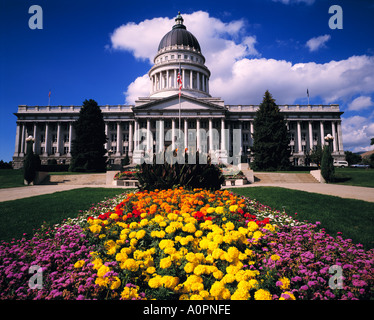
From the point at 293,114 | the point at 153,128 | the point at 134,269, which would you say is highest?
the point at 293,114

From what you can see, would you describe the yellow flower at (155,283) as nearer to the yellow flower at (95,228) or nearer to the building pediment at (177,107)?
the yellow flower at (95,228)

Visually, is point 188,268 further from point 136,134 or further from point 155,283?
point 136,134

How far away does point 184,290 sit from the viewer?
8.82 feet

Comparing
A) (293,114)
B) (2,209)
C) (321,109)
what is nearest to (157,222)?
(2,209)

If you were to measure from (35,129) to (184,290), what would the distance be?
7398 cm

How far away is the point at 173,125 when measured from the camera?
55.0 m

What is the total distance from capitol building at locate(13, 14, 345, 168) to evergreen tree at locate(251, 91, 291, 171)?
1536 cm

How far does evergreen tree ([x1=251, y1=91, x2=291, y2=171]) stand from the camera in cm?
3681

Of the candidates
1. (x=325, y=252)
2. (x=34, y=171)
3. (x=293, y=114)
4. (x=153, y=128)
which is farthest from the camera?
(x=293, y=114)

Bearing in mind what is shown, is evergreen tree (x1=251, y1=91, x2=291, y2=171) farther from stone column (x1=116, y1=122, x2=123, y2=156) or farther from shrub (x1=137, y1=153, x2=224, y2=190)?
stone column (x1=116, y1=122, x2=123, y2=156)

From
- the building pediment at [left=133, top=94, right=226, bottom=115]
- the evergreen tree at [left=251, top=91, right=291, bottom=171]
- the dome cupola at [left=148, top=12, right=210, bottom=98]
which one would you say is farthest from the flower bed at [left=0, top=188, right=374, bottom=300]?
the dome cupola at [left=148, top=12, right=210, bottom=98]

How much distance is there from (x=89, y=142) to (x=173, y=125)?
72.4 ft
